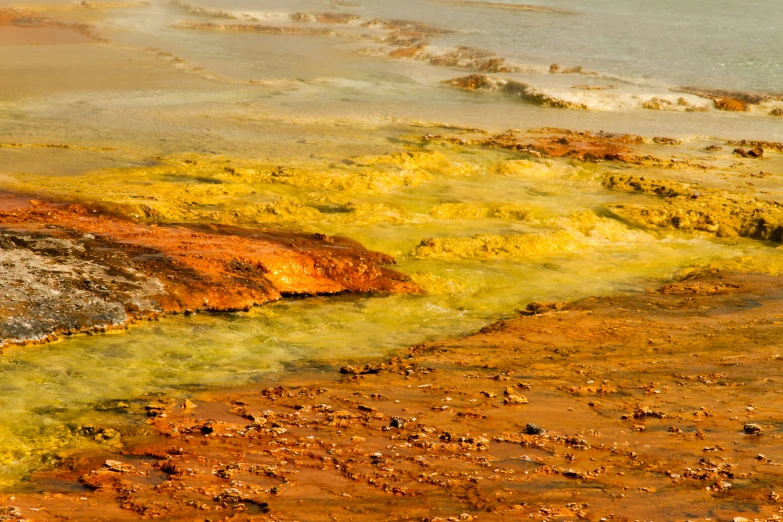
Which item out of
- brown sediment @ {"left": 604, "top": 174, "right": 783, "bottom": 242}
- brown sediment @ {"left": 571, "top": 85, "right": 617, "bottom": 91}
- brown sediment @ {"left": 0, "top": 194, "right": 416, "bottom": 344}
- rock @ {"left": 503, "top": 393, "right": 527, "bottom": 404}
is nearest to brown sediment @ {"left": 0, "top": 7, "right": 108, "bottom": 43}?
brown sediment @ {"left": 571, "top": 85, "right": 617, "bottom": 91}

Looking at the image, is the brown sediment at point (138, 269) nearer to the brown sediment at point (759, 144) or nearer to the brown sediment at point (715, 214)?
the brown sediment at point (715, 214)

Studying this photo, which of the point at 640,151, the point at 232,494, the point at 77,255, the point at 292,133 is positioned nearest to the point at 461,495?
the point at 232,494

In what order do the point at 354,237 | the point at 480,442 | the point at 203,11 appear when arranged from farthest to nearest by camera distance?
1. the point at 203,11
2. the point at 354,237
3. the point at 480,442

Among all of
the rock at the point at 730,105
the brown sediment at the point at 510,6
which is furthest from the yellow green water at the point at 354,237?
the brown sediment at the point at 510,6

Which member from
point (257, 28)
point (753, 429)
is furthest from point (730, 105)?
point (753, 429)

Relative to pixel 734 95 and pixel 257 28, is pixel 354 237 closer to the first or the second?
pixel 734 95

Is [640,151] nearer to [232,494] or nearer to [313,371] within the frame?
[313,371]
